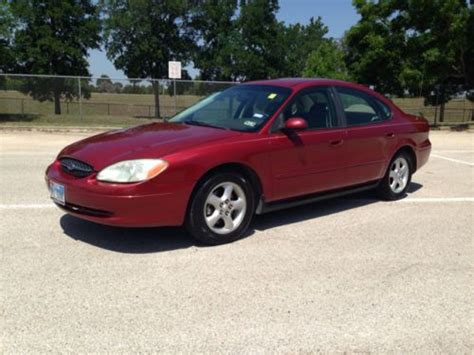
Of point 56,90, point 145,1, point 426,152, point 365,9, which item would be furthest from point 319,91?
point 145,1

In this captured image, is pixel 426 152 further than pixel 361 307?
Yes

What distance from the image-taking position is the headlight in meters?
4.49

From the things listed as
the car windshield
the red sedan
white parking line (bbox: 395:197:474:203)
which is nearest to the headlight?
the red sedan

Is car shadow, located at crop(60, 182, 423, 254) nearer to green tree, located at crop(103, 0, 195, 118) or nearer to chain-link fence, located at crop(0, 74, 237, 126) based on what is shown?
chain-link fence, located at crop(0, 74, 237, 126)

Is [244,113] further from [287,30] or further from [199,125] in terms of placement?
[287,30]

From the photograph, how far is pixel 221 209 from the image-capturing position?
4.95 m

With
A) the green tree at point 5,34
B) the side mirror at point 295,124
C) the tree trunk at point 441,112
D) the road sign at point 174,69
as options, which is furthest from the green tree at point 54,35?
the side mirror at point 295,124

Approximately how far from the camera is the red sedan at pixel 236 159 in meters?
4.55

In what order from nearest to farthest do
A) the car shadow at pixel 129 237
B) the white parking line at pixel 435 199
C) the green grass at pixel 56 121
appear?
the car shadow at pixel 129 237
the white parking line at pixel 435 199
the green grass at pixel 56 121

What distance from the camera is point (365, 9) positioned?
887 inches

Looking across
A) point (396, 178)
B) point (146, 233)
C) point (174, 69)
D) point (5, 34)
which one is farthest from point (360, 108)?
point (5, 34)

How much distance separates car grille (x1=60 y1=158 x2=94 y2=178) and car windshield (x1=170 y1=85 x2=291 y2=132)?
1.37m

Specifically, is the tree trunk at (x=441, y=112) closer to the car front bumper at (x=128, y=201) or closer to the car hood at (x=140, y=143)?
the car hood at (x=140, y=143)

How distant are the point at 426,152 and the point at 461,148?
7579 mm
